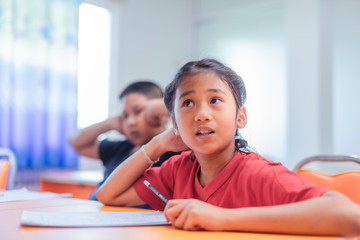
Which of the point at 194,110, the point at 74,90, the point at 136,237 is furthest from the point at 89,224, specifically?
the point at 74,90

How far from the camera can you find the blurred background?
2740mm

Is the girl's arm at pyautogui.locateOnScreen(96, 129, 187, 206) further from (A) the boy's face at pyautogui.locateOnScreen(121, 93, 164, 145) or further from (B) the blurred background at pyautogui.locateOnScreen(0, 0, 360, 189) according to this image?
(B) the blurred background at pyautogui.locateOnScreen(0, 0, 360, 189)

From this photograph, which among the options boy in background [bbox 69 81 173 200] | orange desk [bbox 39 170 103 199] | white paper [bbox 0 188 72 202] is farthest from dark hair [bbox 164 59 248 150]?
orange desk [bbox 39 170 103 199]

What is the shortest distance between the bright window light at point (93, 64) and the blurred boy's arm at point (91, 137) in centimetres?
110

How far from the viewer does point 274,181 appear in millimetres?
774

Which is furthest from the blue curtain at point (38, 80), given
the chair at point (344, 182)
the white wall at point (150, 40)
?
the chair at point (344, 182)

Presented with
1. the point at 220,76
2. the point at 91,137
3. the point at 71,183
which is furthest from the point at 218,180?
the point at 71,183

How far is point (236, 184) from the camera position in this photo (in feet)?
2.90

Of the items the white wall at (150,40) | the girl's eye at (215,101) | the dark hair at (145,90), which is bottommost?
the girl's eye at (215,101)

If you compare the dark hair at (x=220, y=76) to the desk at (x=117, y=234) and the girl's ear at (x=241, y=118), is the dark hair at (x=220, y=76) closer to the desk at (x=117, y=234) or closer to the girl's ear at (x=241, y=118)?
the girl's ear at (x=241, y=118)

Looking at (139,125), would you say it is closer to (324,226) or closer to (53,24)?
(324,226)

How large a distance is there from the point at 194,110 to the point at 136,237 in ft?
1.23

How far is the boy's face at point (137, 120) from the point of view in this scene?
64.5 inches

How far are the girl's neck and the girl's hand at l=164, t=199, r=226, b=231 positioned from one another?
0.90 feet
